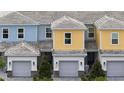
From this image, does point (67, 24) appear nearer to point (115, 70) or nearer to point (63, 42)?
point (63, 42)

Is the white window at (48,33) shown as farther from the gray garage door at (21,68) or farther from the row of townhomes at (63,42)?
the gray garage door at (21,68)

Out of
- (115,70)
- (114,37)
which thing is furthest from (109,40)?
(115,70)

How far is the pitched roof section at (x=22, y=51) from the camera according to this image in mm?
13902

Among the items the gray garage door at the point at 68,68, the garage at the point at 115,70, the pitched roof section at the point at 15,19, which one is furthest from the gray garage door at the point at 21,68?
the garage at the point at 115,70

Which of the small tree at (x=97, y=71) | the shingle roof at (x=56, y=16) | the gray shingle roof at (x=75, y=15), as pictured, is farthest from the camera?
the gray shingle roof at (x=75, y=15)

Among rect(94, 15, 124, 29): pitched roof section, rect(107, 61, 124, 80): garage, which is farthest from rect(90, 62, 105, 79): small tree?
rect(94, 15, 124, 29): pitched roof section

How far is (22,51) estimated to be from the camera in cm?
1405

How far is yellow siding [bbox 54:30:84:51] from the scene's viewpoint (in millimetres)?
14336

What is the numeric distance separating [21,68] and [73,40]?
6.77ft

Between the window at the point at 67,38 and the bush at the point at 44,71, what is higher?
the window at the point at 67,38

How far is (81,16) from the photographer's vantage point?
15789mm

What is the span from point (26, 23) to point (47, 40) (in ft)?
3.61

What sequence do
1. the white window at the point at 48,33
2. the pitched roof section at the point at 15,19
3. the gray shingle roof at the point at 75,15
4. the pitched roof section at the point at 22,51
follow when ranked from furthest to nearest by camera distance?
the white window at the point at 48,33
the gray shingle roof at the point at 75,15
the pitched roof section at the point at 15,19
the pitched roof section at the point at 22,51

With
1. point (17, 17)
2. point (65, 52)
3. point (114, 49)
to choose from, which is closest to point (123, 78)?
point (114, 49)
